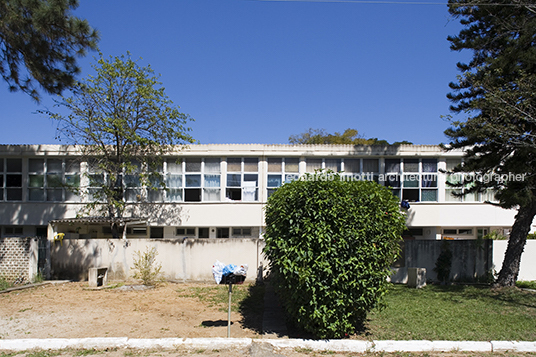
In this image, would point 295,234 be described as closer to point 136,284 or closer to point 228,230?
point 136,284

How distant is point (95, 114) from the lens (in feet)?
52.5

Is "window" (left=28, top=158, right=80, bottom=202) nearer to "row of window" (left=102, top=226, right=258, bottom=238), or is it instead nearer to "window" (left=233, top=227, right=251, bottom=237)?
"row of window" (left=102, top=226, right=258, bottom=238)

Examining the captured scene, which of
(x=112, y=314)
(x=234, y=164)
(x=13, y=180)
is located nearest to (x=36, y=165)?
(x=13, y=180)

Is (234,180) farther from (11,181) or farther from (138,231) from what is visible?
(11,181)

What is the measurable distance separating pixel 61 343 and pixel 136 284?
6537 mm

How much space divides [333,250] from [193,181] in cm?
1298

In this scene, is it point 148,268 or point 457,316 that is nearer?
point 457,316

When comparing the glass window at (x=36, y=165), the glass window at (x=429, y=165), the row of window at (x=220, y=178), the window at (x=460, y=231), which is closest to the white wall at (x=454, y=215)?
the row of window at (x=220, y=178)

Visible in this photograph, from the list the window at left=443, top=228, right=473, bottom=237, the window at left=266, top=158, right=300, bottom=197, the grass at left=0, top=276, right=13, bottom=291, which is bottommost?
the grass at left=0, top=276, right=13, bottom=291

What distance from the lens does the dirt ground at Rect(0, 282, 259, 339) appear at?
744 cm

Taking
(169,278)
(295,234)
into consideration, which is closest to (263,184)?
(169,278)

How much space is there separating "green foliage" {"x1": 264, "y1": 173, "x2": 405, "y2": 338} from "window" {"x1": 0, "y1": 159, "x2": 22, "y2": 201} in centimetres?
1676

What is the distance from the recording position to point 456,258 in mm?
14023

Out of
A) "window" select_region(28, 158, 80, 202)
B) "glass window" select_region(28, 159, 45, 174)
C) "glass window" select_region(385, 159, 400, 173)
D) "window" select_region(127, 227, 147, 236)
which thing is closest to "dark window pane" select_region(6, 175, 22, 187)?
"window" select_region(28, 158, 80, 202)
